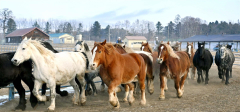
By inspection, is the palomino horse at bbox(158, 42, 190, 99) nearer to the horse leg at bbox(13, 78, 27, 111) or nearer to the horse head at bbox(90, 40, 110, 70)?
the horse head at bbox(90, 40, 110, 70)

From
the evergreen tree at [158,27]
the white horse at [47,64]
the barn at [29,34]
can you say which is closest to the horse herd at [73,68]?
the white horse at [47,64]

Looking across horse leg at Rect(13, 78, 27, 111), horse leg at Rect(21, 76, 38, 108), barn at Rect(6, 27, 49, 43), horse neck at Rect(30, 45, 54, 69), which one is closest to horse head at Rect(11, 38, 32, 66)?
horse neck at Rect(30, 45, 54, 69)

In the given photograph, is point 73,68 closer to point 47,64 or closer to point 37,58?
point 47,64

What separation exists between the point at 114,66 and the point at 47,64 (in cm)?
168

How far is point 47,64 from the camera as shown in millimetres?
5270

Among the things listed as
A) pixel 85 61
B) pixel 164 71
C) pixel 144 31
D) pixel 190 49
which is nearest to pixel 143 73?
pixel 164 71

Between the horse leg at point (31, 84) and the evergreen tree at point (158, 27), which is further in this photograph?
the evergreen tree at point (158, 27)

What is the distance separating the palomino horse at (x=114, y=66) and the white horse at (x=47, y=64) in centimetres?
102

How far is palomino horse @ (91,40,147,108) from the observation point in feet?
16.5

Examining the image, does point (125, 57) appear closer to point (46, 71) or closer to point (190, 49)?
point (46, 71)

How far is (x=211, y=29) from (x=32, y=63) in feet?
238

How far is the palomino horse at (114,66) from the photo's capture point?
16.5 feet

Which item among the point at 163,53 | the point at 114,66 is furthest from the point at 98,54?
the point at 163,53

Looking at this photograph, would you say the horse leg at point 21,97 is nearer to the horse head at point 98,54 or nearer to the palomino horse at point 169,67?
the horse head at point 98,54
